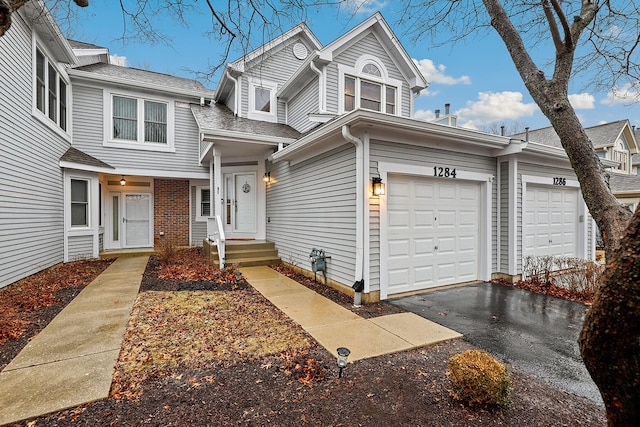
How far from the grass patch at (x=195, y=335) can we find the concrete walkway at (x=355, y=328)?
0.84 ft

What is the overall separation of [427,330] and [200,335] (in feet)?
9.75

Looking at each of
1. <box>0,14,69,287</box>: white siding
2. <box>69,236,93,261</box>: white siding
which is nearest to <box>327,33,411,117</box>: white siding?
<box>0,14,69,287</box>: white siding

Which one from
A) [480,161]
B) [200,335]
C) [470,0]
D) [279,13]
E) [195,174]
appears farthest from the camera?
[195,174]

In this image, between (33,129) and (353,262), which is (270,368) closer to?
(353,262)

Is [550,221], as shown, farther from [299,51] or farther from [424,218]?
[299,51]

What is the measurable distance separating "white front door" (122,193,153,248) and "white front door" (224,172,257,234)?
150 inches

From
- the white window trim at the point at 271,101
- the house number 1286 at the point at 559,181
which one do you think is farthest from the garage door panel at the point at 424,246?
the white window trim at the point at 271,101

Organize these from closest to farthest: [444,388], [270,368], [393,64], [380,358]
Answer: [444,388] < [270,368] < [380,358] < [393,64]

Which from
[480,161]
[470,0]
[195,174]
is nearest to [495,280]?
[480,161]

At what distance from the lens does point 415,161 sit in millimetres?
5832

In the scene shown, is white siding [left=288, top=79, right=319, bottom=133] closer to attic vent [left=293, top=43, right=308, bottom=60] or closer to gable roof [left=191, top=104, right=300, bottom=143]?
gable roof [left=191, top=104, right=300, bottom=143]

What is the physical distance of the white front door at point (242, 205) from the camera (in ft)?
31.9

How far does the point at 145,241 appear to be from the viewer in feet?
37.4

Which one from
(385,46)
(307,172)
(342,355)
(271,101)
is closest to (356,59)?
(385,46)
